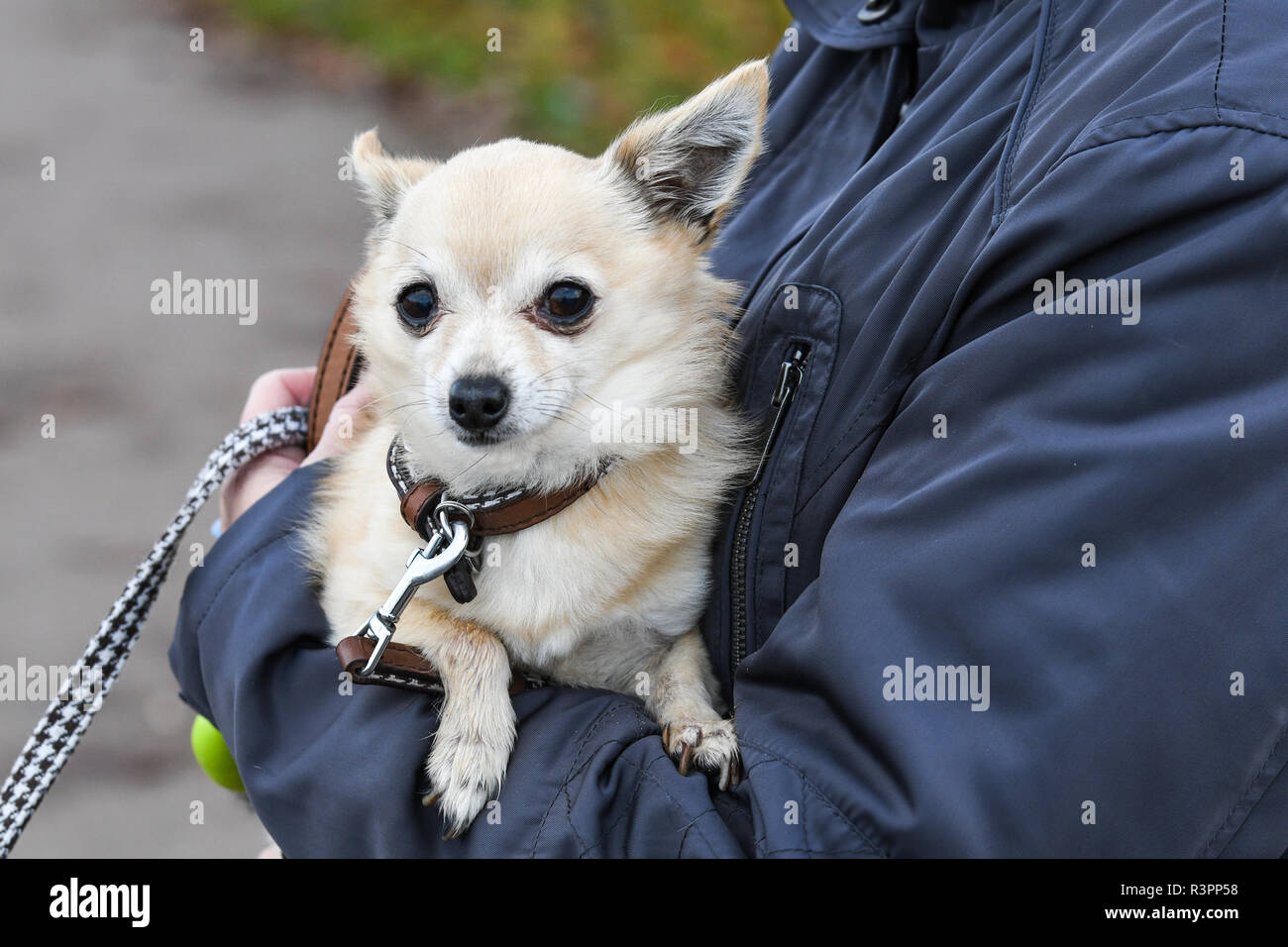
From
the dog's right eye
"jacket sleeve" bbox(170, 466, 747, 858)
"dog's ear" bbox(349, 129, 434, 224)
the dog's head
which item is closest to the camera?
"jacket sleeve" bbox(170, 466, 747, 858)

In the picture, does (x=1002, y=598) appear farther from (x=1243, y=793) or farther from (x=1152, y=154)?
(x=1152, y=154)

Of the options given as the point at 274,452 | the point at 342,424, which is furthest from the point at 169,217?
the point at 342,424

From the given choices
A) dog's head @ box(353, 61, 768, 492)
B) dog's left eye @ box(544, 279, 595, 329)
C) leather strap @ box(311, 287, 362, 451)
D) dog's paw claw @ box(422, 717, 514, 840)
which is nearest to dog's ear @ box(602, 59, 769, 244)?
dog's head @ box(353, 61, 768, 492)

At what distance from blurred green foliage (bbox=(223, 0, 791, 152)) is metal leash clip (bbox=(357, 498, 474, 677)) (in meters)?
5.21

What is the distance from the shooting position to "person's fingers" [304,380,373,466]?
7.41 ft

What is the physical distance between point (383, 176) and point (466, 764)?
50.1 inches

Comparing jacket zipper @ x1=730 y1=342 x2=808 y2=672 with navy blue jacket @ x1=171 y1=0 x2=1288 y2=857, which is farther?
jacket zipper @ x1=730 y1=342 x2=808 y2=672

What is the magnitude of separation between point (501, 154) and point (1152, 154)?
3.97 ft

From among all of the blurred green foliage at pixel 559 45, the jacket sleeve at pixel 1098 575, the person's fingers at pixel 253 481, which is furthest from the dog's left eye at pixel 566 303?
the blurred green foliage at pixel 559 45

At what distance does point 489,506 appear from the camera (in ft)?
6.00

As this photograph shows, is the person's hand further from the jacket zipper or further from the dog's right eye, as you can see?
the jacket zipper

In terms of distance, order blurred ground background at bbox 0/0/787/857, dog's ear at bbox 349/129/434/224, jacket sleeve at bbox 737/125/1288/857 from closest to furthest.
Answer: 1. jacket sleeve at bbox 737/125/1288/857
2. dog's ear at bbox 349/129/434/224
3. blurred ground background at bbox 0/0/787/857

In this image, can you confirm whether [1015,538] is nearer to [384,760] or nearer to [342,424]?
[384,760]
